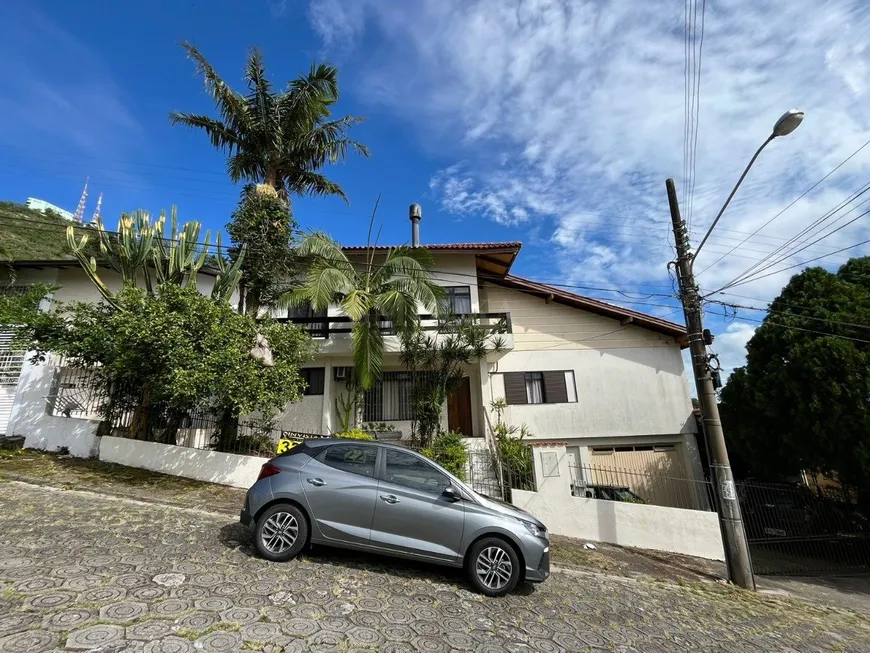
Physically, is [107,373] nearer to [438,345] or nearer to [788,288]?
[438,345]

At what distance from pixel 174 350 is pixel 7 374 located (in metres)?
8.69

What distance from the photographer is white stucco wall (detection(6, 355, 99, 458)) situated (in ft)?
35.9

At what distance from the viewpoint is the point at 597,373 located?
15039mm

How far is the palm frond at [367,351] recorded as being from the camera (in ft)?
37.8

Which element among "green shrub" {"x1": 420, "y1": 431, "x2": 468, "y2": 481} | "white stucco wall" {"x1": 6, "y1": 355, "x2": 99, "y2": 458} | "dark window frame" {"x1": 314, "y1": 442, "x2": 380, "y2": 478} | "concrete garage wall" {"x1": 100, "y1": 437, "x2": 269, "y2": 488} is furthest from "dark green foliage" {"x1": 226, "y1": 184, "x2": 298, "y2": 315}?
"dark window frame" {"x1": 314, "y1": 442, "x2": 380, "y2": 478}

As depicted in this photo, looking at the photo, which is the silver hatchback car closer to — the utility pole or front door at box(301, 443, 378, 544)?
front door at box(301, 443, 378, 544)

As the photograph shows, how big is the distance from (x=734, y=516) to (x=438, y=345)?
8152 millimetres

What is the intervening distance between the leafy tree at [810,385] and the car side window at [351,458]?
10671mm

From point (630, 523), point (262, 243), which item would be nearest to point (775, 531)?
point (630, 523)

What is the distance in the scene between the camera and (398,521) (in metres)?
5.24

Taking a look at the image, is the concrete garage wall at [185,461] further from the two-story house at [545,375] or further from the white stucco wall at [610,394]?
the white stucco wall at [610,394]

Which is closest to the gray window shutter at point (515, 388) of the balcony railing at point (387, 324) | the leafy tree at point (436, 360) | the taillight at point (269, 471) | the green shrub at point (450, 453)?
the balcony railing at point (387, 324)

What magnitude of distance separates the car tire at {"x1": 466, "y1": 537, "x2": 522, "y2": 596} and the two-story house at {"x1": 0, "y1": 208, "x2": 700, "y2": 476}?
26.9ft

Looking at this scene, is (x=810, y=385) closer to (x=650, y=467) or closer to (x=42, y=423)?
(x=650, y=467)
